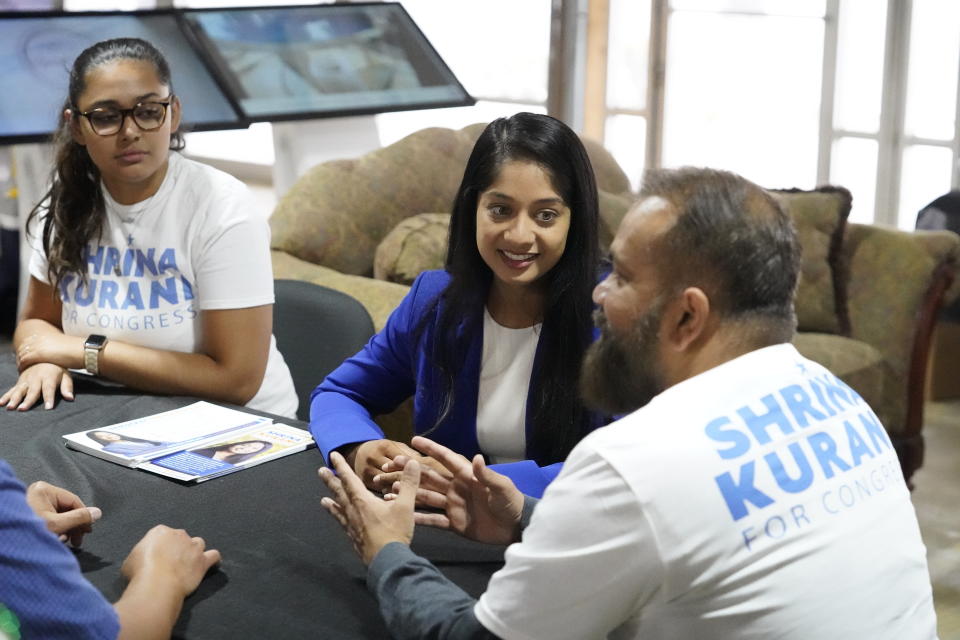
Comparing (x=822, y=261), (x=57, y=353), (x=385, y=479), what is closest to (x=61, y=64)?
(x=57, y=353)

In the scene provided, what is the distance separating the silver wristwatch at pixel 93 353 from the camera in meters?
2.32

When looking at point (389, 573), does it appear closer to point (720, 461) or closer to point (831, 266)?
point (720, 461)

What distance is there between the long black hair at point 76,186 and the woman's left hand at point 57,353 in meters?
0.14

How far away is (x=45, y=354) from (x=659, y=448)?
1.57m

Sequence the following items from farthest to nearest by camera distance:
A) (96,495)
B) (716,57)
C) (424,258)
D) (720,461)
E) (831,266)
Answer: (716,57), (831,266), (424,258), (96,495), (720,461)

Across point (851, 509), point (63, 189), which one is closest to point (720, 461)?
point (851, 509)

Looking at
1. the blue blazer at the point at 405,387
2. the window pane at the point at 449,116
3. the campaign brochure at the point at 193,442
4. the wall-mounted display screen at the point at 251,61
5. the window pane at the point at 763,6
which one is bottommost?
the campaign brochure at the point at 193,442

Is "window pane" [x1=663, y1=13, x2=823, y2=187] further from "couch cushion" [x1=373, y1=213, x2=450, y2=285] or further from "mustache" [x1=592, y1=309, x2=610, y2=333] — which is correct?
"mustache" [x1=592, y1=309, x2=610, y2=333]

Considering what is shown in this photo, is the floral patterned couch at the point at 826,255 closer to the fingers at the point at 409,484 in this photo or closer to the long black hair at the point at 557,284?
the long black hair at the point at 557,284

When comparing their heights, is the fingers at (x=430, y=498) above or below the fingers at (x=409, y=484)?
below

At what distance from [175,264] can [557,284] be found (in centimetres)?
80

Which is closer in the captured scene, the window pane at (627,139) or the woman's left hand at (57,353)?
the woman's left hand at (57,353)

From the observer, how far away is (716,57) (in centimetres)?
575

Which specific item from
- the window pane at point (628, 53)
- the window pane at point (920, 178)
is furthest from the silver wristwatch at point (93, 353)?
the window pane at point (628, 53)
